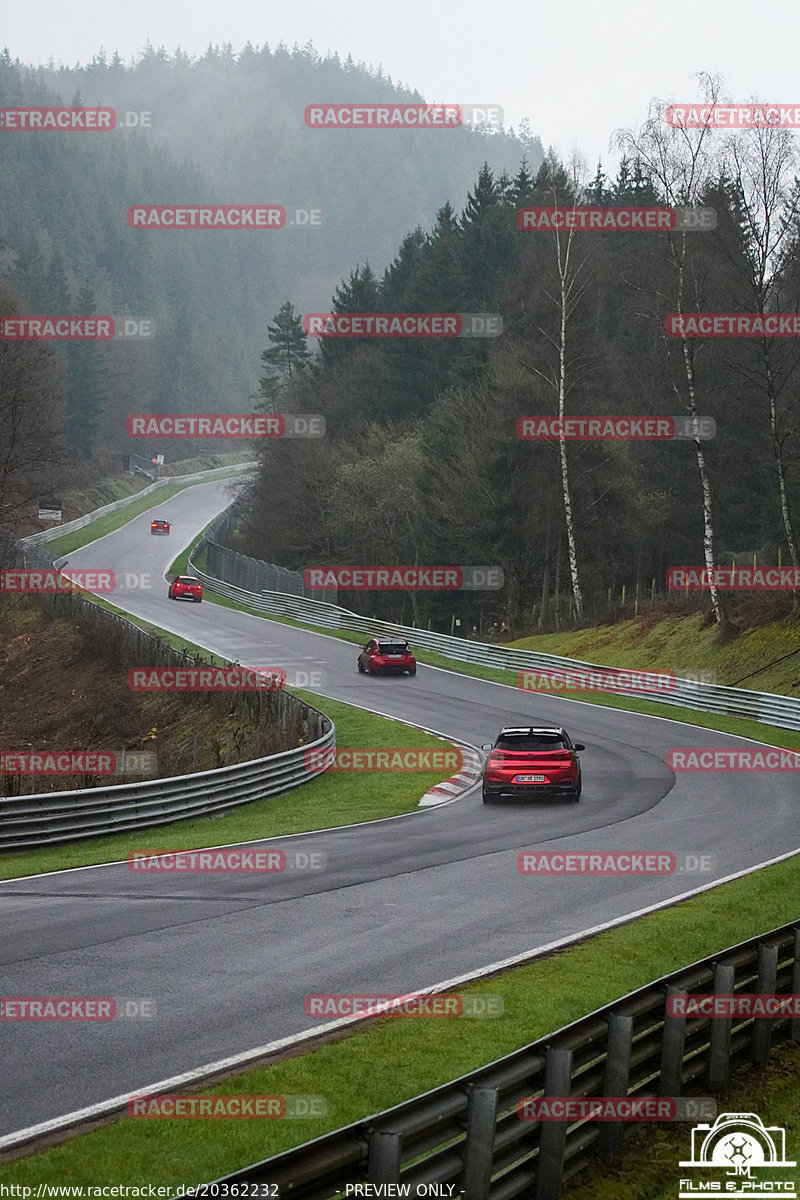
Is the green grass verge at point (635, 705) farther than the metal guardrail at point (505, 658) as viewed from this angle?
No

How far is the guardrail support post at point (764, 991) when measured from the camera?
9.20 m

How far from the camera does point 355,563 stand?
66938 mm

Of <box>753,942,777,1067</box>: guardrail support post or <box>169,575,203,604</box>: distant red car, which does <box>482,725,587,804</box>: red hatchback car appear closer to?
<box>753,942,777,1067</box>: guardrail support post

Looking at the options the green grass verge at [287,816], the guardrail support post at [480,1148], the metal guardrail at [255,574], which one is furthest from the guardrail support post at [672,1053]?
the metal guardrail at [255,574]

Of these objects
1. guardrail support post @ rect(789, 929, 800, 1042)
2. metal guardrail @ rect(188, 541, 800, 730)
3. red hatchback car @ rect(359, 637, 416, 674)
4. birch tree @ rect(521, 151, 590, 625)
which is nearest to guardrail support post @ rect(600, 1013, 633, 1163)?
guardrail support post @ rect(789, 929, 800, 1042)

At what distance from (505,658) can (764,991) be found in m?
37.2

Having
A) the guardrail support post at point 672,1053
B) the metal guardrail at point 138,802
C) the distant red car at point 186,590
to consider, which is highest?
the distant red car at point 186,590

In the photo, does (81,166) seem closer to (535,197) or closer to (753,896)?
(535,197)

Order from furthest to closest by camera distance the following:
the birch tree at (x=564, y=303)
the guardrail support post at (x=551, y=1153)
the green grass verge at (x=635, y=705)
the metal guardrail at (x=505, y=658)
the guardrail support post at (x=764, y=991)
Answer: the birch tree at (x=564, y=303), the metal guardrail at (x=505, y=658), the green grass verge at (x=635, y=705), the guardrail support post at (x=764, y=991), the guardrail support post at (x=551, y=1153)

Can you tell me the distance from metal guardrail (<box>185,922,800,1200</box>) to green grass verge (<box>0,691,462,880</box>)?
930 centimetres

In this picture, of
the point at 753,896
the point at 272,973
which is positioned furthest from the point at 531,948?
the point at 753,896

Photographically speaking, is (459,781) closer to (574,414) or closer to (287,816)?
(287,816)

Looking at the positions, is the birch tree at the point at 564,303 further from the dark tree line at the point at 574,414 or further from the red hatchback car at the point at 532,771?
the red hatchback car at the point at 532,771

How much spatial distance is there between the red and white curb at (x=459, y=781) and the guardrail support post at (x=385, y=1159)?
17.0 m
